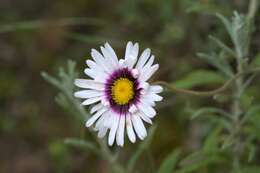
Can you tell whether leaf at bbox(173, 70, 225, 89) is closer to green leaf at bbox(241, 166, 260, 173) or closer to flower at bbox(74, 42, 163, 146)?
green leaf at bbox(241, 166, 260, 173)

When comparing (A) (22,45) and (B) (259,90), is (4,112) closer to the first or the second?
(A) (22,45)

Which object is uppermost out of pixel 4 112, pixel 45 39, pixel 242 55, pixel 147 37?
pixel 45 39

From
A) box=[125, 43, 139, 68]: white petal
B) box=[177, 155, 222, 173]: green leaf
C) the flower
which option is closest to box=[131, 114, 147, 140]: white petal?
the flower

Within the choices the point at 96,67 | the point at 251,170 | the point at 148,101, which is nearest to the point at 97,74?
the point at 96,67

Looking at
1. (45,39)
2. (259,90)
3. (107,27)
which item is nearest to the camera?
(259,90)

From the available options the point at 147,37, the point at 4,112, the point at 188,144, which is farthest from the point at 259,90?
the point at 4,112

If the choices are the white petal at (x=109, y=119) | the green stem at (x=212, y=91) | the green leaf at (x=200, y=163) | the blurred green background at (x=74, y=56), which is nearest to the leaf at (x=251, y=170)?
the green leaf at (x=200, y=163)
